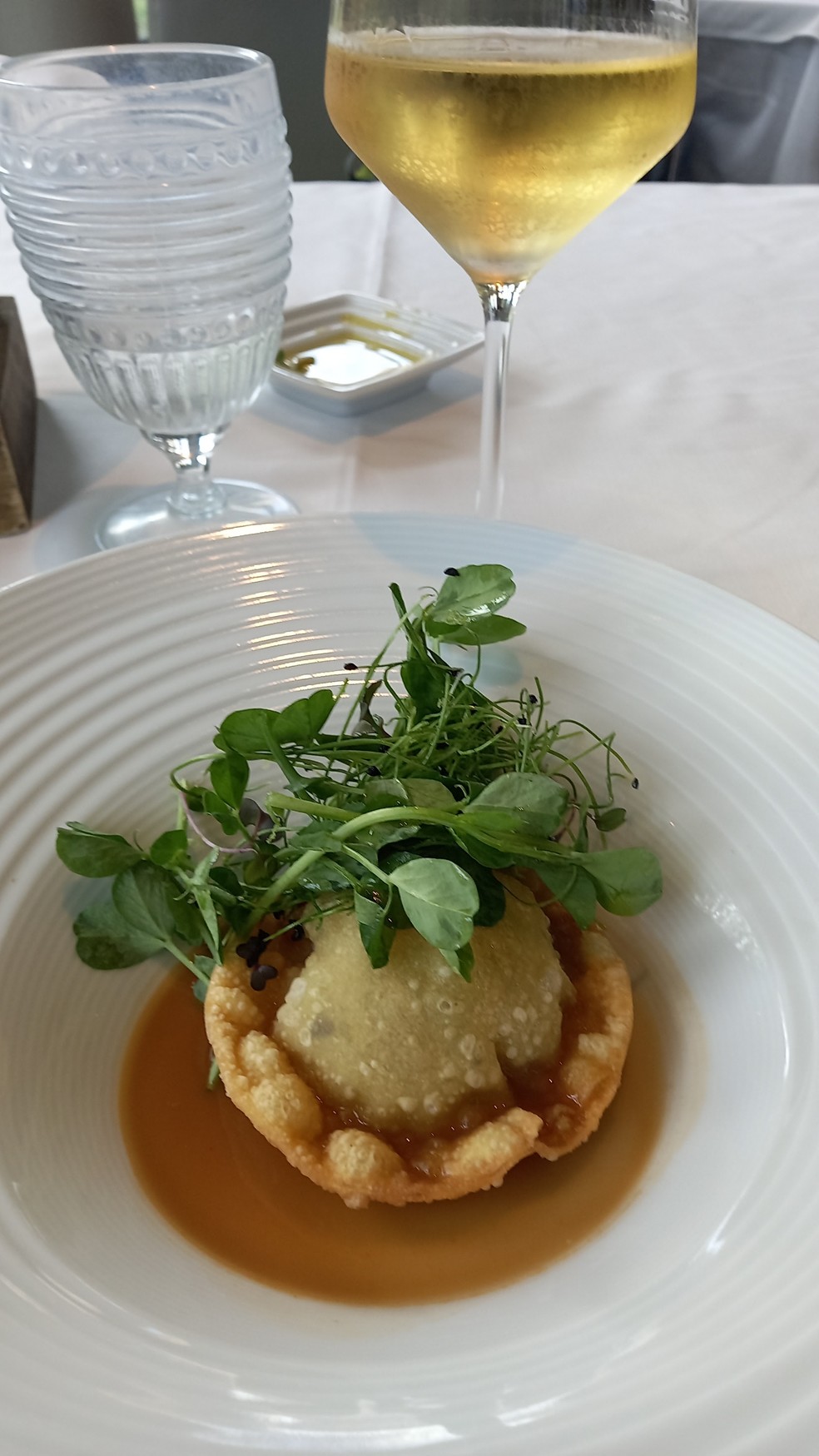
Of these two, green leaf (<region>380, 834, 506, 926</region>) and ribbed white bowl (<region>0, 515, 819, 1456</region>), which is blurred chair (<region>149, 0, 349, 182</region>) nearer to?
ribbed white bowl (<region>0, 515, 819, 1456</region>)

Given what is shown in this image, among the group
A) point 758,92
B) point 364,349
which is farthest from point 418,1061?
point 758,92

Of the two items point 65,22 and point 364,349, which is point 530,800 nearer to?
point 364,349

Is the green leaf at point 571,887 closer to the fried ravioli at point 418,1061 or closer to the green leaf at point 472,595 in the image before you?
the fried ravioli at point 418,1061

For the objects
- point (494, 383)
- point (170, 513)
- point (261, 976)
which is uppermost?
point (494, 383)

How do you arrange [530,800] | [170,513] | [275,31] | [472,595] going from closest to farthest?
1. [530,800]
2. [472,595]
3. [170,513]
4. [275,31]

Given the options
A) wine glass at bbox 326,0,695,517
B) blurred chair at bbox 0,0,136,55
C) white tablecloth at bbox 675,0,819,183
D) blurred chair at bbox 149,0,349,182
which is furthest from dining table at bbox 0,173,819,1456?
blurred chair at bbox 0,0,136,55

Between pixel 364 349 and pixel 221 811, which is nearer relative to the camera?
pixel 221 811

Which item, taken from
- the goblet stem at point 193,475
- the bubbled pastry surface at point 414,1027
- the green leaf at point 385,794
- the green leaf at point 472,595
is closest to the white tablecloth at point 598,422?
the goblet stem at point 193,475
